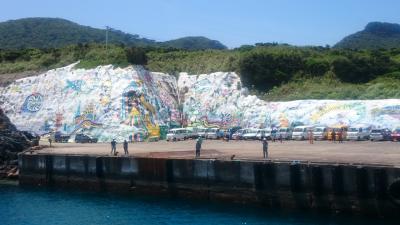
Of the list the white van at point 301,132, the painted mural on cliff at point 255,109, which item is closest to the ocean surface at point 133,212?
the white van at point 301,132

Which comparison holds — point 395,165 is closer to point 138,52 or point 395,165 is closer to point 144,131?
point 144,131

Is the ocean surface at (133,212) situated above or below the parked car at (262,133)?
below

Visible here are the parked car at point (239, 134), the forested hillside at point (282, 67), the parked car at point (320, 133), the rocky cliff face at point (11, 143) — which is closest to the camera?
the rocky cliff face at point (11, 143)

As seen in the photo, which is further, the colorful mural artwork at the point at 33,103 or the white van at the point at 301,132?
the colorful mural artwork at the point at 33,103

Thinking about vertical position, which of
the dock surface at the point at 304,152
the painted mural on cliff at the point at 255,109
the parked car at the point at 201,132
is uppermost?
the painted mural on cliff at the point at 255,109

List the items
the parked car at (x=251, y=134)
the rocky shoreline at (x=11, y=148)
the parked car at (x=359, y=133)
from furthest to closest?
the parked car at (x=251, y=134) → the parked car at (x=359, y=133) → the rocky shoreline at (x=11, y=148)

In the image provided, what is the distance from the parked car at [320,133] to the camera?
51.0 meters

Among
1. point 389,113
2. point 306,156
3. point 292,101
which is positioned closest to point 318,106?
point 292,101

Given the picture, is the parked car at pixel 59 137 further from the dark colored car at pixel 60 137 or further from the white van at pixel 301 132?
the white van at pixel 301 132

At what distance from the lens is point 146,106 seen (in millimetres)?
61438

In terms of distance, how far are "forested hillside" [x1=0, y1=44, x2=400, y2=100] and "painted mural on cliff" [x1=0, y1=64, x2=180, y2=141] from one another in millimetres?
3382

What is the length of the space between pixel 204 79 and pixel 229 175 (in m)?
33.9

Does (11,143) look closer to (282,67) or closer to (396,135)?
(396,135)

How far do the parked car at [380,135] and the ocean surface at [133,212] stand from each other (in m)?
19.2
